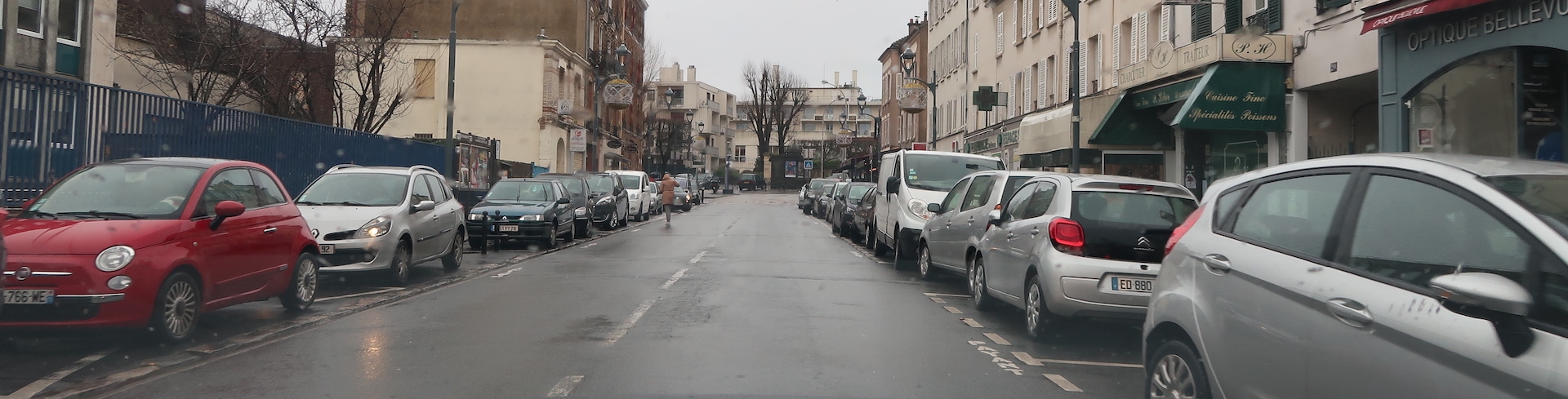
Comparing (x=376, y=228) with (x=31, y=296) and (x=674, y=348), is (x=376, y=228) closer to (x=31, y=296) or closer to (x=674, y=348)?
(x=31, y=296)

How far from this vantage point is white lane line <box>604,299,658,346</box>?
26.1 feet

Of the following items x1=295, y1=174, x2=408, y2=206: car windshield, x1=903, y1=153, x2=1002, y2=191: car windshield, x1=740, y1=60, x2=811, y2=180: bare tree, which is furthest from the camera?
x1=740, y1=60, x2=811, y2=180: bare tree

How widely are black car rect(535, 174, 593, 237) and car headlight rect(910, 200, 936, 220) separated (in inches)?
323

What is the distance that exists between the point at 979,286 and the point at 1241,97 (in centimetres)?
912

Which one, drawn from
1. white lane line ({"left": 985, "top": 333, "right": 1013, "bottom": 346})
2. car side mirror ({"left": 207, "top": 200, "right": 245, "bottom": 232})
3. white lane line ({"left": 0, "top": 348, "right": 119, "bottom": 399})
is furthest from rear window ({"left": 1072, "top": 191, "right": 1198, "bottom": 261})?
white lane line ({"left": 0, "top": 348, "right": 119, "bottom": 399})

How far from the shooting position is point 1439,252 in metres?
3.47

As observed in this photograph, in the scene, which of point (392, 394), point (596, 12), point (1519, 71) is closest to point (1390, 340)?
point (392, 394)

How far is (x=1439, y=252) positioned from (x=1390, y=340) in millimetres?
344

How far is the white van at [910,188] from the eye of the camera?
1563cm

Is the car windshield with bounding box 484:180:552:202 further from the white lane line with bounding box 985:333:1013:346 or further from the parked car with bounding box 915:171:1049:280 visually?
the white lane line with bounding box 985:333:1013:346

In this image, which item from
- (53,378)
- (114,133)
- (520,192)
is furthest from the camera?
(520,192)

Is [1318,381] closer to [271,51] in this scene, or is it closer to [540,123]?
[271,51]

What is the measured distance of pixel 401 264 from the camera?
12.3 m

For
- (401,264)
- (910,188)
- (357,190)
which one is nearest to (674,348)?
(401,264)
